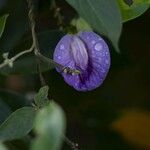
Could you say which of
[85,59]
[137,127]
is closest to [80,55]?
[85,59]

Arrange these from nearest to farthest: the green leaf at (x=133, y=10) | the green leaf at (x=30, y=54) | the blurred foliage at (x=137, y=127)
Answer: the green leaf at (x=133, y=10) < the green leaf at (x=30, y=54) < the blurred foliage at (x=137, y=127)

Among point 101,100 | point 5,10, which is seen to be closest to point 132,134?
point 101,100

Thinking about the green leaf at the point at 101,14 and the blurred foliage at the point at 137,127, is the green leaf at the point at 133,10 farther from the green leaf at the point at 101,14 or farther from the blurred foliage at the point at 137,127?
the blurred foliage at the point at 137,127

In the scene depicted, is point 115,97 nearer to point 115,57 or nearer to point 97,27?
point 115,57

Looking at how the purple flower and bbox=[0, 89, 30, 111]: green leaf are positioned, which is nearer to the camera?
the purple flower

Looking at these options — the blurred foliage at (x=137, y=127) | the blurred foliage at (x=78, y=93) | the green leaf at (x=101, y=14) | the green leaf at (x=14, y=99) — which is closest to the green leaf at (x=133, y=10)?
the blurred foliage at (x=78, y=93)

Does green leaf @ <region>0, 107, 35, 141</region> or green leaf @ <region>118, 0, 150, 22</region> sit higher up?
green leaf @ <region>0, 107, 35, 141</region>

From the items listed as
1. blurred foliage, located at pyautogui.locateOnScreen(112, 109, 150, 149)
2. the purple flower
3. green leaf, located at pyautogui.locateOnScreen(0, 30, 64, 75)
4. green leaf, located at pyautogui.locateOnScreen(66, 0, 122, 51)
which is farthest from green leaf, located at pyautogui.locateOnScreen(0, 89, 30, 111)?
blurred foliage, located at pyautogui.locateOnScreen(112, 109, 150, 149)

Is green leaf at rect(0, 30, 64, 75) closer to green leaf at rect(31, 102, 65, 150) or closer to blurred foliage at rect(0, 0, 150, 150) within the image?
blurred foliage at rect(0, 0, 150, 150)

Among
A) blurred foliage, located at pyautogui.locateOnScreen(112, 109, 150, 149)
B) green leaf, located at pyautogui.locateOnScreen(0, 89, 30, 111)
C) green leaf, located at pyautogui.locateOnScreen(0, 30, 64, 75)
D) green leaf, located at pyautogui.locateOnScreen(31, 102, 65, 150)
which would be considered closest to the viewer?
green leaf, located at pyautogui.locateOnScreen(31, 102, 65, 150)
